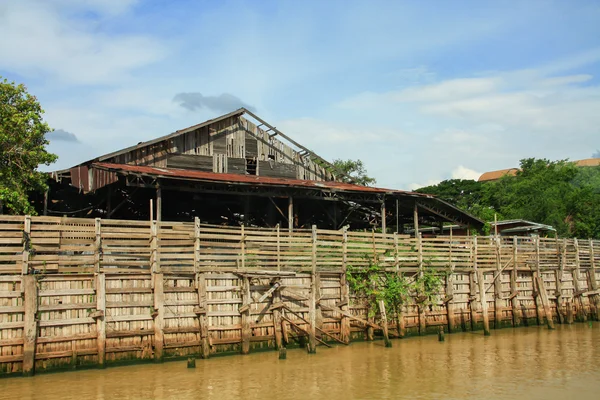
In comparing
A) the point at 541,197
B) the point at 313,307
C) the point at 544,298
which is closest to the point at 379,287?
the point at 313,307

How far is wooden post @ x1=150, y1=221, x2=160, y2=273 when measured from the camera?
19.5 meters

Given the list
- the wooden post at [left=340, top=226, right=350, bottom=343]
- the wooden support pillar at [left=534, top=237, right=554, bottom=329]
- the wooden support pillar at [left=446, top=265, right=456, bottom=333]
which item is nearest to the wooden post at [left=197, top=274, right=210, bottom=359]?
the wooden post at [left=340, top=226, right=350, bottom=343]

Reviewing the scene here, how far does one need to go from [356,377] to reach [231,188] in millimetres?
13894

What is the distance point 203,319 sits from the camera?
64.8 feet

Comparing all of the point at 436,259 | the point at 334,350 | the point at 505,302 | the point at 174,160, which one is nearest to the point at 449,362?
the point at 334,350

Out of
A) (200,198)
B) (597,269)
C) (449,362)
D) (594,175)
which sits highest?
(594,175)

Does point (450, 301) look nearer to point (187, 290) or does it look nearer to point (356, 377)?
point (356, 377)

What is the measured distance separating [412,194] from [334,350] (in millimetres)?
13950

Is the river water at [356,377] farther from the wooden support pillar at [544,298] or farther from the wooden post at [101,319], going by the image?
the wooden support pillar at [544,298]

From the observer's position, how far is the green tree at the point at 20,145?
25.0m

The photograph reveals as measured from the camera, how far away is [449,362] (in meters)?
20.4

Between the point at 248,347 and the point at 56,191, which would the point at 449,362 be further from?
the point at 56,191

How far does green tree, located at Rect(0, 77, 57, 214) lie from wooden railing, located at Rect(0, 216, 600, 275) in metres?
4.16

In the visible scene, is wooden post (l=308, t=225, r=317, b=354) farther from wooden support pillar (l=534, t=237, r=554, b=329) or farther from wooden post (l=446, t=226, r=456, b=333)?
wooden support pillar (l=534, t=237, r=554, b=329)
